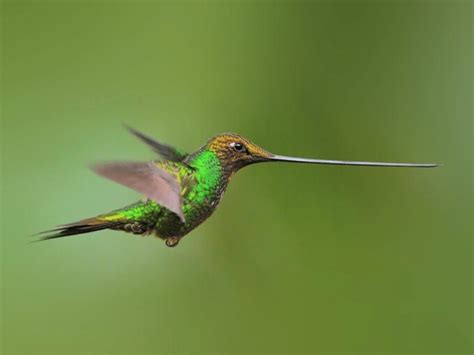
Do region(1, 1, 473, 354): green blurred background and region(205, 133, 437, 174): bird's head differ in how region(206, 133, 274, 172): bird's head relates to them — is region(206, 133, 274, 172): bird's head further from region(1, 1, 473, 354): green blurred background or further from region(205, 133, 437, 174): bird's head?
region(1, 1, 473, 354): green blurred background

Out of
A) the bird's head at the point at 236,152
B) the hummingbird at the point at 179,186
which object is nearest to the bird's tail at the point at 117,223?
the hummingbird at the point at 179,186

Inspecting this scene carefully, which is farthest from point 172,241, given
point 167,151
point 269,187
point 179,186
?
point 269,187

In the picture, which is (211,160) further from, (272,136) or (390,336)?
(390,336)

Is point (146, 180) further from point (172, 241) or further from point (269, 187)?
point (269, 187)

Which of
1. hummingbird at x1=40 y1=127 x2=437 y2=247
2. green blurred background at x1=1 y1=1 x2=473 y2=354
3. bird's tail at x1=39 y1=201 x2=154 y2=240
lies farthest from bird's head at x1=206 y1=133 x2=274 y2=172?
green blurred background at x1=1 y1=1 x2=473 y2=354

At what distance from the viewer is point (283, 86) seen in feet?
6.44

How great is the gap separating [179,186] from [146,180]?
0.29ft

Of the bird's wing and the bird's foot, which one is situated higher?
the bird's wing

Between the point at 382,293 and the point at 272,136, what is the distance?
60 cm

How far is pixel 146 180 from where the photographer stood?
0.53 meters

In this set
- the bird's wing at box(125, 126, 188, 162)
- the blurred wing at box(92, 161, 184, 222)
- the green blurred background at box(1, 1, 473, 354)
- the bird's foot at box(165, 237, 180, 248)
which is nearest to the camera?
the blurred wing at box(92, 161, 184, 222)

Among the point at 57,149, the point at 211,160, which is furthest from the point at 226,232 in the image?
the point at 211,160

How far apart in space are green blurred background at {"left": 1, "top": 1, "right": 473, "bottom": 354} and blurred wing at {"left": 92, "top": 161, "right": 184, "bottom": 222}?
1.29 m

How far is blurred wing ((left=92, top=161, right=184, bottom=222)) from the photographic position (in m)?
0.49
